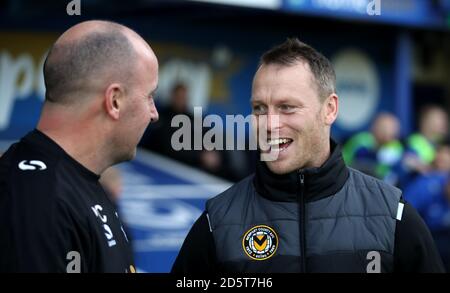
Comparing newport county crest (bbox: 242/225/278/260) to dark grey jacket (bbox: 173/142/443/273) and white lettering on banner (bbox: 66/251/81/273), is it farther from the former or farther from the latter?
white lettering on banner (bbox: 66/251/81/273)

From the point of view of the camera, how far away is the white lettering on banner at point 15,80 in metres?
7.67

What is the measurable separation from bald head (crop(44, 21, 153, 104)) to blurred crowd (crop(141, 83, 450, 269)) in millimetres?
4875

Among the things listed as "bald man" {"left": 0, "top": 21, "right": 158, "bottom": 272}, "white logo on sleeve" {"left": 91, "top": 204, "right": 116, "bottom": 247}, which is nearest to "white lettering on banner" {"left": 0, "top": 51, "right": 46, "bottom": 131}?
"bald man" {"left": 0, "top": 21, "right": 158, "bottom": 272}

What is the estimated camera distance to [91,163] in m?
2.51

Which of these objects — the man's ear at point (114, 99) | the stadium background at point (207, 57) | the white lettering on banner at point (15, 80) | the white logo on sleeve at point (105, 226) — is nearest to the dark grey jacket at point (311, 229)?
the white logo on sleeve at point (105, 226)

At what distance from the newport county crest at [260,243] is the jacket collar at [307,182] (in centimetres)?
13

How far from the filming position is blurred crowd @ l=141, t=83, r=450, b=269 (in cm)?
713

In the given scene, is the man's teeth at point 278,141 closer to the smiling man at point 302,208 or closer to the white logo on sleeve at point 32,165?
the smiling man at point 302,208

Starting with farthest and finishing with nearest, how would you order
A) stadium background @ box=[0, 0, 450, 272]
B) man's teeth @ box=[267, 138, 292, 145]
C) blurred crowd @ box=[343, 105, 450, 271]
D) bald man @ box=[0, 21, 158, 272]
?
stadium background @ box=[0, 0, 450, 272]
blurred crowd @ box=[343, 105, 450, 271]
man's teeth @ box=[267, 138, 292, 145]
bald man @ box=[0, 21, 158, 272]

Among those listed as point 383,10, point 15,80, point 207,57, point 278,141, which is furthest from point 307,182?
point 383,10

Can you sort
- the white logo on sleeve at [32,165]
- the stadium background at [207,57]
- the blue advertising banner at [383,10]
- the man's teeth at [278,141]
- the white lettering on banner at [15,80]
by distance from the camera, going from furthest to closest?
1. the blue advertising banner at [383,10]
2. the white lettering on banner at [15,80]
3. the stadium background at [207,57]
4. the man's teeth at [278,141]
5. the white logo on sleeve at [32,165]

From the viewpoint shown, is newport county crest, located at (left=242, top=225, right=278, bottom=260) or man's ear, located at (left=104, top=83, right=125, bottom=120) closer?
man's ear, located at (left=104, top=83, right=125, bottom=120)

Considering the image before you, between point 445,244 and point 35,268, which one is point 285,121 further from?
point 445,244

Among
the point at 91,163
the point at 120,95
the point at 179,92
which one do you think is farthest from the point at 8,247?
the point at 179,92
